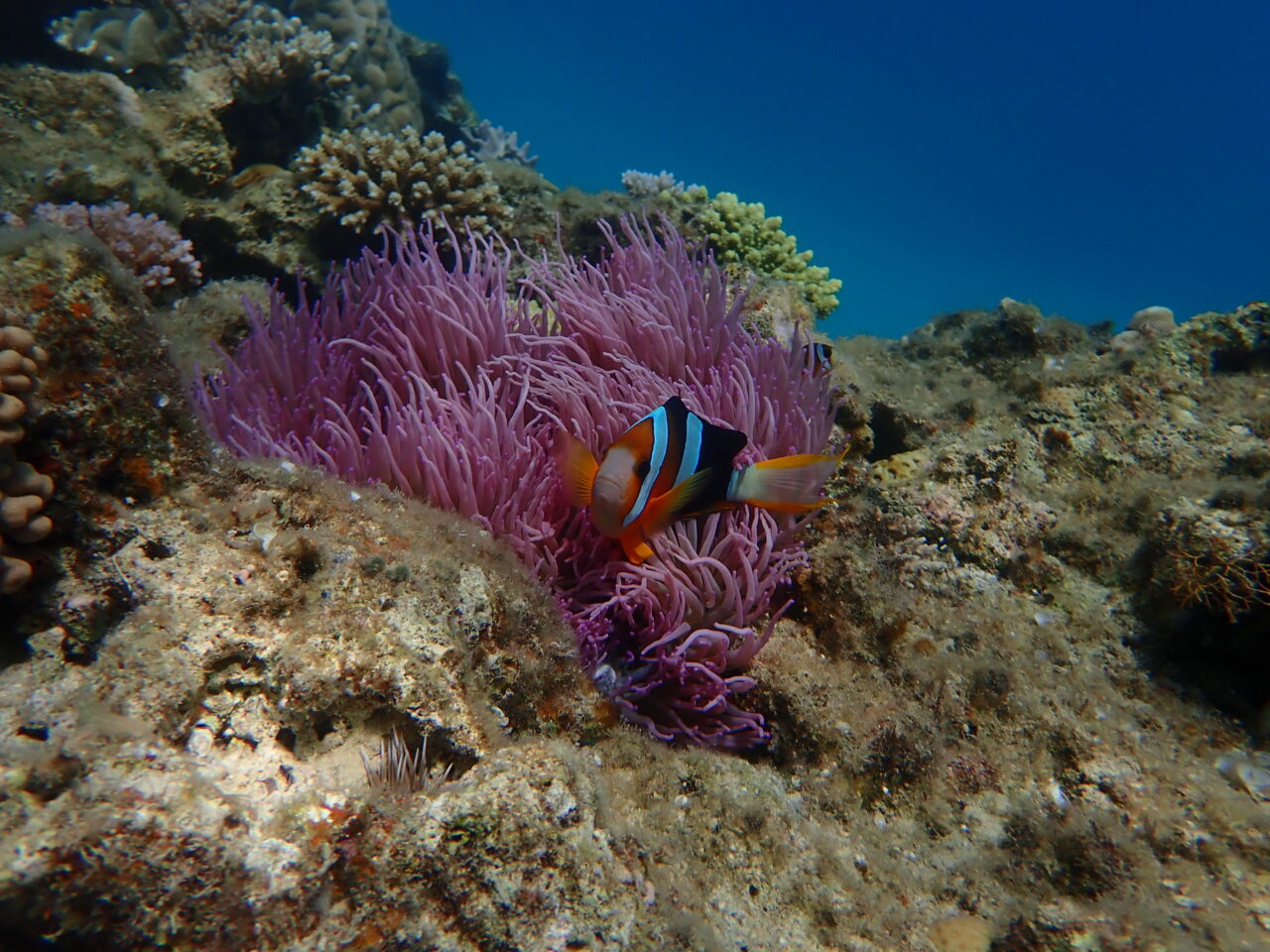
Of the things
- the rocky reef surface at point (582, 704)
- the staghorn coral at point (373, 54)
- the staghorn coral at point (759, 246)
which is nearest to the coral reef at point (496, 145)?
the staghorn coral at point (373, 54)

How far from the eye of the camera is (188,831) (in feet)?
3.98

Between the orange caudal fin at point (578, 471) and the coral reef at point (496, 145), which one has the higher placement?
the coral reef at point (496, 145)

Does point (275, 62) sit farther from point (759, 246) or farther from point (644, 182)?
point (759, 246)

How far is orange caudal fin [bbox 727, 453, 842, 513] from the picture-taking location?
2295 mm

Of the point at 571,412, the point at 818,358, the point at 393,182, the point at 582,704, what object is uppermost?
the point at 393,182

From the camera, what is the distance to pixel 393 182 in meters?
5.36

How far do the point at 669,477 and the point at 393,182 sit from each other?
14.4ft

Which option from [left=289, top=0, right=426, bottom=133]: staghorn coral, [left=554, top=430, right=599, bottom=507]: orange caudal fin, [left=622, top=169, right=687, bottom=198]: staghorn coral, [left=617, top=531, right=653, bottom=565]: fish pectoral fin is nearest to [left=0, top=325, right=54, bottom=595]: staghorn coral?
[left=554, top=430, right=599, bottom=507]: orange caudal fin

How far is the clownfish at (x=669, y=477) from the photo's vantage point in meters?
2.23

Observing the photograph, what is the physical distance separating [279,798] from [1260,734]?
3.06 metres

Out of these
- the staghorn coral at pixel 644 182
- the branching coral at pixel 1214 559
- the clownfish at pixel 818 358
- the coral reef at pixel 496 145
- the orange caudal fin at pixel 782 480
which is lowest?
the orange caudal fin at pixel 782 480

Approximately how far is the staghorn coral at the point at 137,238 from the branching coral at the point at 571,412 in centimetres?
196

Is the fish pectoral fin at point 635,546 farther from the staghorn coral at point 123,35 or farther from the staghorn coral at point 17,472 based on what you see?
the staghorn coral at point 123,35

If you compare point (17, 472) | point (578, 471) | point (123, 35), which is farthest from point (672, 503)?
point (123, 35)
